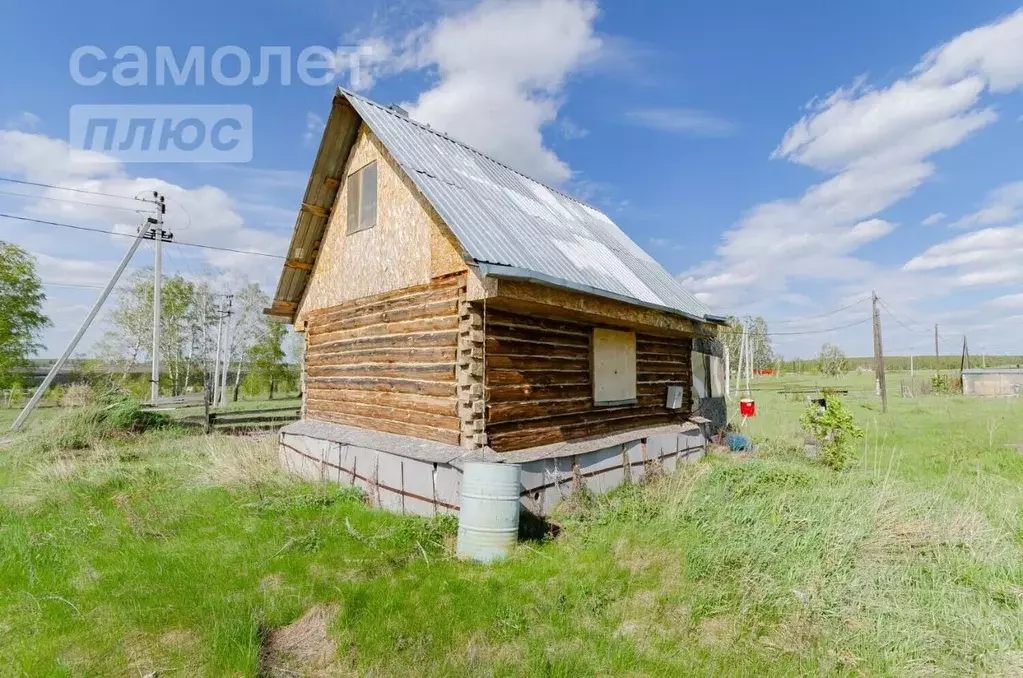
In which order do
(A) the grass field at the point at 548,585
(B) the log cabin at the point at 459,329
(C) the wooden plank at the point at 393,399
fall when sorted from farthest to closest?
(C) the wooden plank at the point at 393,399, (B) the log cabin at the point at 459,329, (A) the grass field at the point at 548,585

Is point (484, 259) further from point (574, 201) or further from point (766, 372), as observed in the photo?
point (766, 372)

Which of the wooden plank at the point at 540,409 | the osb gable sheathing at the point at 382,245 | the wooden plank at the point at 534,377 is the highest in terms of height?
the osb gable sheathing at the point at 382,245

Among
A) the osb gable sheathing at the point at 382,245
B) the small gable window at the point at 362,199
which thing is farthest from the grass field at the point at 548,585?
the small gable window at the point at 362,199

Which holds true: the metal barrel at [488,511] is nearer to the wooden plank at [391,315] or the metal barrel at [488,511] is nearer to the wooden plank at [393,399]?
the wooden plank at [393,399]

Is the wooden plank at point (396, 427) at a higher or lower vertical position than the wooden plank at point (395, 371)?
lower

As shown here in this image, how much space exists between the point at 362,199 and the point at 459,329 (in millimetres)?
4272

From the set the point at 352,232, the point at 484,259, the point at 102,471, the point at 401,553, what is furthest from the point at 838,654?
the point at 102,471

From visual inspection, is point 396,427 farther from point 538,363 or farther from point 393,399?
point 538,363

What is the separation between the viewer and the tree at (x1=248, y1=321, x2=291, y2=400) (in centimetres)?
4009

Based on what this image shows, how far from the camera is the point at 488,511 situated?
551cm

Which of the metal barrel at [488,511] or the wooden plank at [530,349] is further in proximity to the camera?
the wooden plank at [530,349]

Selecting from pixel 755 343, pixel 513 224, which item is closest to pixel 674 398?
A: pixel 513 224

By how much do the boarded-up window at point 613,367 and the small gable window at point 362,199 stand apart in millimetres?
4943

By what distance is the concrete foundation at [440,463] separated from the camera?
6.80 meters
